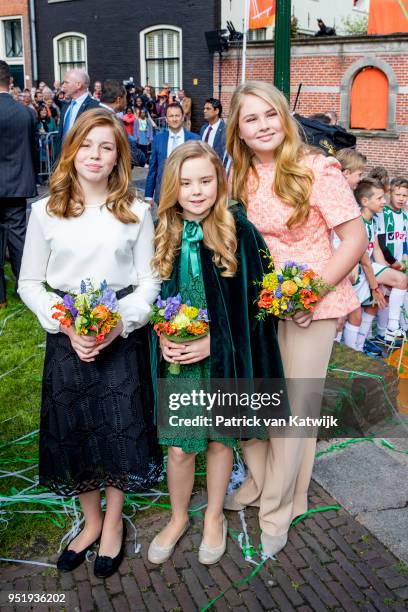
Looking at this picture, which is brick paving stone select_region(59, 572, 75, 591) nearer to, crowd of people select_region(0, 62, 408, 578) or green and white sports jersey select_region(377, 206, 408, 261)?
crowd of people select_region(0, 62, 408, 578)

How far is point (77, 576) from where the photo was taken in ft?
9.63

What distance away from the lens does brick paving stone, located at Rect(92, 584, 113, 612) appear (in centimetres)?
275

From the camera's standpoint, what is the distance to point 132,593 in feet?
9.29

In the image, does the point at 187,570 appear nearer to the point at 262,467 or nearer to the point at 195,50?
the point at 262,467

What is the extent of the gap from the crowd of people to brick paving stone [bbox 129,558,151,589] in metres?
0.06

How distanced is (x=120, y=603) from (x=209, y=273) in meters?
1.46

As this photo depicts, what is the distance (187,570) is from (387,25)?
704 inches

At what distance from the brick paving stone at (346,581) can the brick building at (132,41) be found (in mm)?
19903

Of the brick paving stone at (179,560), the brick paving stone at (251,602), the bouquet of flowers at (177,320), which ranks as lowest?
the brick paving stone at (251,602)

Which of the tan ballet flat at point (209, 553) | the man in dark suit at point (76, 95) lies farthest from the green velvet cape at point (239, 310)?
the man in dark suit at point (76, 95)

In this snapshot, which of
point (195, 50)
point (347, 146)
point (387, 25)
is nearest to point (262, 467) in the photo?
point (347, 146)

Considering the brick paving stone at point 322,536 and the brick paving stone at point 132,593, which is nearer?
the brick paving stone at point 132,593

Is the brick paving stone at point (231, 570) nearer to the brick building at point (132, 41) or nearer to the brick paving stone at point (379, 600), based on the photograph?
the brick paving stone at point (379, 600)

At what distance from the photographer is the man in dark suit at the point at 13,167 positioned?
21.9ft
